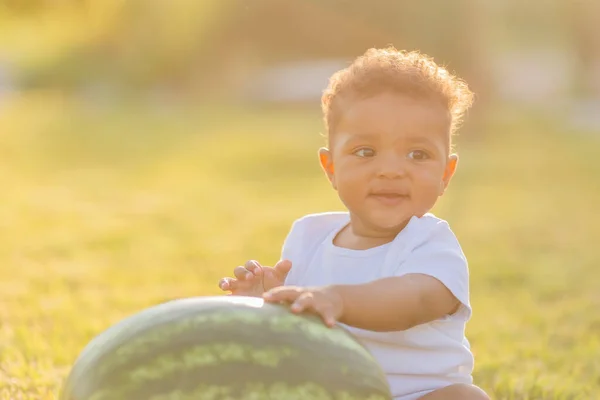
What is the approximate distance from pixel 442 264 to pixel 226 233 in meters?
6.21

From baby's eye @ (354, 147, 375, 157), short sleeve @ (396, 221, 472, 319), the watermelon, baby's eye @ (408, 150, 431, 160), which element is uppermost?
baby's eye @ (408, 150, 431, 160)

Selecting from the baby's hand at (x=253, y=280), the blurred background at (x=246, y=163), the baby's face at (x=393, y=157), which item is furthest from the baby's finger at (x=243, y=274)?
the blurred background at (x=246, y=163)

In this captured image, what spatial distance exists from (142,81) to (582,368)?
30208 millimetres

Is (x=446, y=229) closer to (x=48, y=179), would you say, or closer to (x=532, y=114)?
(x=48, y=179)

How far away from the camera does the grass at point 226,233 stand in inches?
195

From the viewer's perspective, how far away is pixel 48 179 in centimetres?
1383

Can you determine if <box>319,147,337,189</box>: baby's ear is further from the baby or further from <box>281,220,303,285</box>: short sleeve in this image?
<box>281,220,303,285</box>: short sleeve

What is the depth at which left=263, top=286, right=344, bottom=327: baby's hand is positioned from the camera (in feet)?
8.87

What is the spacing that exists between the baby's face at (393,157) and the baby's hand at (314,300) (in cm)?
60

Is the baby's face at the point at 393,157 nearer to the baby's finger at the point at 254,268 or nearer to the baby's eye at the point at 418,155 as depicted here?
the baby's eye at the point at 418,155

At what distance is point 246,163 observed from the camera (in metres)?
15.6

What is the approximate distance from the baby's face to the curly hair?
39mm

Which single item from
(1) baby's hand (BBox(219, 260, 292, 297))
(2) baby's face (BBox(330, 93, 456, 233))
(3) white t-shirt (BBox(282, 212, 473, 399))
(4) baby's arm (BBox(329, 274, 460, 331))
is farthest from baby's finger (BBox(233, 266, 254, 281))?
(4) baby's arm (BBox(329, 274, 460, 331))

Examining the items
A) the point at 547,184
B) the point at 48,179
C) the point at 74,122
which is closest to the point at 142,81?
the point at 74,122
